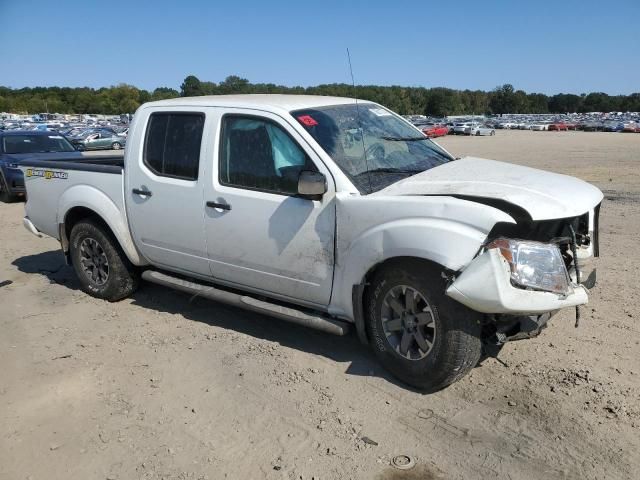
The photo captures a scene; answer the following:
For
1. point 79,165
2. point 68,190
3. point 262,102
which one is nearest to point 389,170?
point 262,102

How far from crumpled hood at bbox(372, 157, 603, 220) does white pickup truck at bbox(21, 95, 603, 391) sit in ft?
0.05

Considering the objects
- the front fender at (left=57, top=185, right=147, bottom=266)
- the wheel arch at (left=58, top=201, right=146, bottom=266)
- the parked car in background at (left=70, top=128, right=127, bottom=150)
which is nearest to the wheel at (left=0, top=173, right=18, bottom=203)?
the wheel arch at (left=58, top=201, right=146, bottom=266)

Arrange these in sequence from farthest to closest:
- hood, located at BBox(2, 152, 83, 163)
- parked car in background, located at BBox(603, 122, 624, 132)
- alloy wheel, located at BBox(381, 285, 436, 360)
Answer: parked car in background, located at BBox(603, 122, 624, 132) < hood, located at BBox(2, 152, 83, 163) < alloy wheel, located at BBox(381, 285, 436, 360)

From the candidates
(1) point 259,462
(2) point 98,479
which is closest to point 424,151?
(1) point 259,462

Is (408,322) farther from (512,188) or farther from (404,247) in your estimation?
(512,188)

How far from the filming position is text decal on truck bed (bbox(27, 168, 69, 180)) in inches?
230

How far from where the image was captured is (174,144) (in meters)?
4.86

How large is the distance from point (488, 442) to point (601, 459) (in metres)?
0.57

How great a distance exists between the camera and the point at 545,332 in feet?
14.9

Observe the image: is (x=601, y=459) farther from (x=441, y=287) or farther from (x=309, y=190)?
(x=309, y=190)

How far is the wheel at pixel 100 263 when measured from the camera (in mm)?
5551

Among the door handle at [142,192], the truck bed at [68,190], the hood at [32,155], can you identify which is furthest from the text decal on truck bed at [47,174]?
the hood at [32,155]

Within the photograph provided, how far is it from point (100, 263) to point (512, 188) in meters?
4.12

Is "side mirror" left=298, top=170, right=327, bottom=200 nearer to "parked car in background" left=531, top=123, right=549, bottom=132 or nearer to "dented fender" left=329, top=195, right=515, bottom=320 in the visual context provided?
"dented fender" left=329, top=195, right=515, bottom=320
